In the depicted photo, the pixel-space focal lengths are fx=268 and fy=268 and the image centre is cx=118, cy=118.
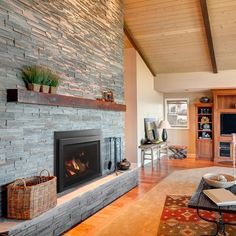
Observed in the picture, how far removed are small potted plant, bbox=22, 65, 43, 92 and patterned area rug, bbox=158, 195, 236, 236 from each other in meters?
Answer: 2.20

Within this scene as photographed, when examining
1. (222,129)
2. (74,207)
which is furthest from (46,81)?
(222,129)

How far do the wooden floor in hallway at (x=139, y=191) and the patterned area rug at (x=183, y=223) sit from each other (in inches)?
26.6

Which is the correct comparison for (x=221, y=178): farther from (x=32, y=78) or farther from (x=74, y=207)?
(x=32, y=78)

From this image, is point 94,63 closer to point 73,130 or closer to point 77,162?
point 73,130

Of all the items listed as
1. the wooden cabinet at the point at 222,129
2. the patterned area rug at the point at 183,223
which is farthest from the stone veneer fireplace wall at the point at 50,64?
the wooden cabinet at the point at 222,129

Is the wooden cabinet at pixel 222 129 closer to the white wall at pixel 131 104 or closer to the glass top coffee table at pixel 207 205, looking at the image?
the white wall at pixel 131 104

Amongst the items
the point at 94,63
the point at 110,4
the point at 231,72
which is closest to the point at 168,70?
the point at 231,72

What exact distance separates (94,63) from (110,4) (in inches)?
53.3

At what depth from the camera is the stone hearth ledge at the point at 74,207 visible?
98.6 inches

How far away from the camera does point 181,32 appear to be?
6.36 meters

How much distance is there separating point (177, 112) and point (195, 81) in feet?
5.59

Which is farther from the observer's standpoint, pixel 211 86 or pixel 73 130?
pixel 211 86

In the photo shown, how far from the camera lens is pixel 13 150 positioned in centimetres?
279

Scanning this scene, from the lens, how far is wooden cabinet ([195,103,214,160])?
8531 millimetres
